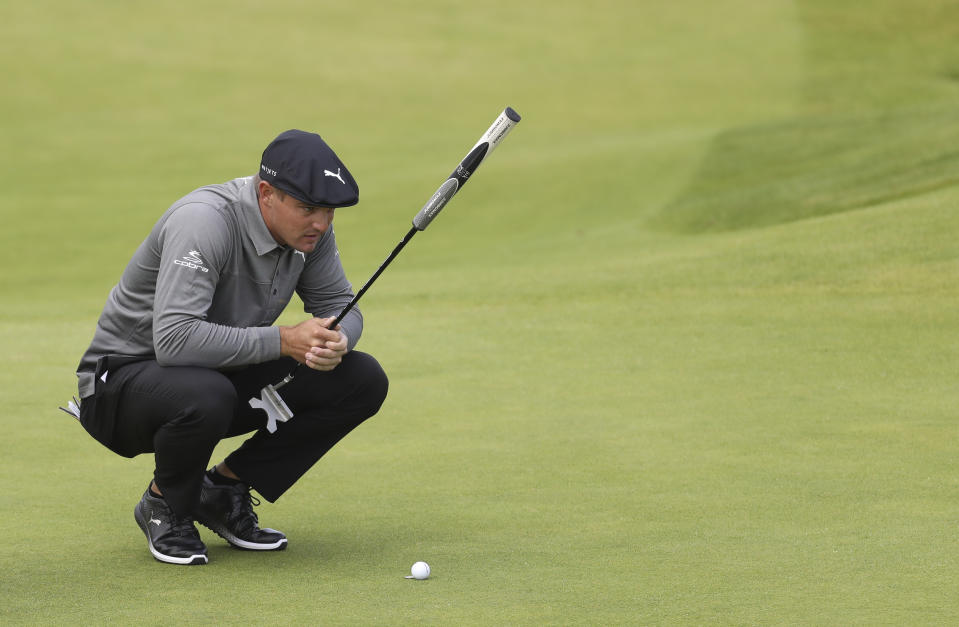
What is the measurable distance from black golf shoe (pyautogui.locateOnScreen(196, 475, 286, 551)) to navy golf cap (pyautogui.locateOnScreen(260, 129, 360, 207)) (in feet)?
3.25

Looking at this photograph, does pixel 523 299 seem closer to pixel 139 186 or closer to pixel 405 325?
pixel 405 325

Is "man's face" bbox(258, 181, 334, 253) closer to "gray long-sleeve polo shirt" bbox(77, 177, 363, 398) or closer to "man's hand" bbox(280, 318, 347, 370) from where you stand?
"gray long-sleeve polo shirt" bbox(77, 177, 363, 398)

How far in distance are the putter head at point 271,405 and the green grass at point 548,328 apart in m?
0.41

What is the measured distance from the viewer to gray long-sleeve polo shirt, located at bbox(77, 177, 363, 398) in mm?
3682

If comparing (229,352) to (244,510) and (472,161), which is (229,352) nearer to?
(244,510)

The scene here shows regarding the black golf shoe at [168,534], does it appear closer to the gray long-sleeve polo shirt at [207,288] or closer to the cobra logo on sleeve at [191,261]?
the gray long-sleeve polo shirt at [207,288]

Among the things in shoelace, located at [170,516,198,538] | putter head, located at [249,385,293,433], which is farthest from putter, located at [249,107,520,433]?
shoelace, located at [170,516,198,538]

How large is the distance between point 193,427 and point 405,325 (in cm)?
472

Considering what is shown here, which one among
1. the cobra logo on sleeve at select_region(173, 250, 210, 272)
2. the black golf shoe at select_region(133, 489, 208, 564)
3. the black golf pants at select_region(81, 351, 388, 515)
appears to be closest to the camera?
the cobra logo on sleeve at select_region(173, 250, 210, 272)

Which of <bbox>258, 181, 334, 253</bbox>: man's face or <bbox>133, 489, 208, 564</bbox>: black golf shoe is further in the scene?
<bbox>133, 489, 208, 564</bbox>: black golf shoe

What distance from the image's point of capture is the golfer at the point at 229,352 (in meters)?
3.71

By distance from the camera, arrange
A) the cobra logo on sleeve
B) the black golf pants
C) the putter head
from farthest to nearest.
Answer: the putter head < the black golf pants < the cobra logo on sleeve

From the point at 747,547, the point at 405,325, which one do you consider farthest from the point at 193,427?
the point at 405,325

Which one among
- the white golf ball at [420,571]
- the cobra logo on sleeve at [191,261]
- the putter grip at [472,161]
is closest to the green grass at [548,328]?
the white golf ball at [420,571]
